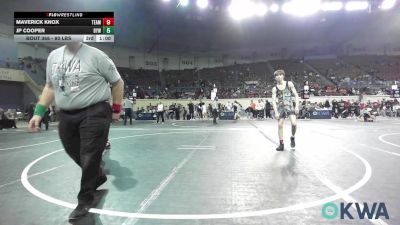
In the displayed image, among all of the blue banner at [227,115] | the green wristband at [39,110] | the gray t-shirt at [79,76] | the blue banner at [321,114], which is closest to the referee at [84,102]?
the gray t-shirt at [79,76]

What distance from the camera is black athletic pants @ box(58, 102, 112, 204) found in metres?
3.07

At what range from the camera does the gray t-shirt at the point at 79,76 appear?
3115mm

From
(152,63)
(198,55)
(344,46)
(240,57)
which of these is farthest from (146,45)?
(344,46)

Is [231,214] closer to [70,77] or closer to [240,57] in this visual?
[70,77]

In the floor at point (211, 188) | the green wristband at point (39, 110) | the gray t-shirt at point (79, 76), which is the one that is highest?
the gray t-shirt at point (79, 76)

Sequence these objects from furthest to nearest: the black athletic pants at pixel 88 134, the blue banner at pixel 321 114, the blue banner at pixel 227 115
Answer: the blue banner at pixel 227 115, the blue banner at pixel 321 114, the black athletic pants at pixel 88 134

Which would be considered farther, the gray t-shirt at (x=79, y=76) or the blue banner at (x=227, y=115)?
the blue banner at (x=227, y=115)

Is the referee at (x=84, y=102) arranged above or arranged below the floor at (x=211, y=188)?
above

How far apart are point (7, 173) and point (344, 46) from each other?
44.8m

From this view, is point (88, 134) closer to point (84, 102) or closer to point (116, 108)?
point (84, 102)
